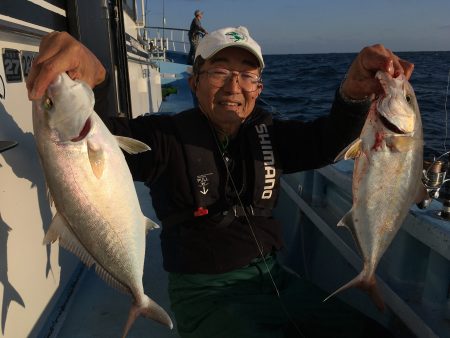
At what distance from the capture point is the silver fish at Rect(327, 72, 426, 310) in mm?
2033

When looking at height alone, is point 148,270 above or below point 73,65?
below

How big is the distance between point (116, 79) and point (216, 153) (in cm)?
272

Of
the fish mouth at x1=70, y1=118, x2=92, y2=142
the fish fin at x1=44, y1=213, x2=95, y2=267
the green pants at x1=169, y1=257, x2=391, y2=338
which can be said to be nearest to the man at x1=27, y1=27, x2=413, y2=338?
the green pants at x1=169, y1=257, x2=391, y2=338

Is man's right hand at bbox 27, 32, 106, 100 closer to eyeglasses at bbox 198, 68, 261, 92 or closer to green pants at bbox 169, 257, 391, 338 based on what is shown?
eyeglasses at bbox 198, 68, 261, 92

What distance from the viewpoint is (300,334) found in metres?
2.26

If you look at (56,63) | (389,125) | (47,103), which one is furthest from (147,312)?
(389,125)

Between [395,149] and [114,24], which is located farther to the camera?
[114,24]

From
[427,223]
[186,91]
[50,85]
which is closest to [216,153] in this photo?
[50,85]

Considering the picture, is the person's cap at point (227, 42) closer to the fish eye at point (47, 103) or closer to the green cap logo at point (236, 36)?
the green cap logo at point (236, 36)

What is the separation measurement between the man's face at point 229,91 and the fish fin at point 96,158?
932 mm

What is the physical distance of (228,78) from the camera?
249 cm

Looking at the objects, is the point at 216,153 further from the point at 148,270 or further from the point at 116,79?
the point at 116,79

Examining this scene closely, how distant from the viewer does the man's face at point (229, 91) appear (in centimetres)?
249

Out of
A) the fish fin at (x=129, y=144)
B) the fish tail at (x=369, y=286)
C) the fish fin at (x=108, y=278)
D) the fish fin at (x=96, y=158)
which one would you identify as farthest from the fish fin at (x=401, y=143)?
the fish fin at (x=108, y=278)
